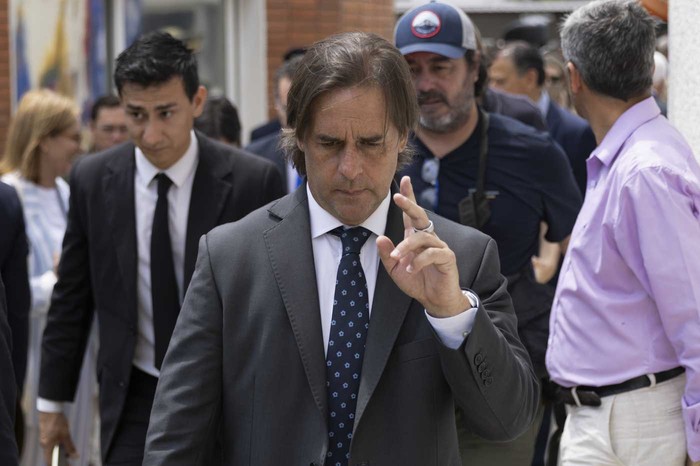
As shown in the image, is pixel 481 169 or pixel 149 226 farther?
pixel 481 169

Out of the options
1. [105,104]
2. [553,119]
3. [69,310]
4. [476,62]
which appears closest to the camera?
[69,310]

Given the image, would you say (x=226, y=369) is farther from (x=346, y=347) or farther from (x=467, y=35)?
(x=467, y=35)

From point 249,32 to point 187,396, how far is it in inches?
348

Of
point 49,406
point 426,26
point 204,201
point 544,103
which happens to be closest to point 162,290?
point 204,201

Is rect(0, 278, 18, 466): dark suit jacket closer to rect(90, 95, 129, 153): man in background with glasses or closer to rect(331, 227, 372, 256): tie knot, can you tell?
rect(331, 227, 372, 256): tie knot

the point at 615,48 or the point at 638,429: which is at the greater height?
the point at 615,48

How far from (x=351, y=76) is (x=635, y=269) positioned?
4.29ft

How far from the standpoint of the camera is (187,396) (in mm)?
2996

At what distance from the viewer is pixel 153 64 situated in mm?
4703

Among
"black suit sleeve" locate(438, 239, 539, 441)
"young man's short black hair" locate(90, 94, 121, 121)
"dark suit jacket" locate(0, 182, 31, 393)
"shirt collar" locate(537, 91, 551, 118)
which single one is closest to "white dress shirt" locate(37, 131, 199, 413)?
"dark suit jacket" locate(0, 182, 31, 393)

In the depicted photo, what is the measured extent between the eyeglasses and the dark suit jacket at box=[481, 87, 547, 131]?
4.39ft

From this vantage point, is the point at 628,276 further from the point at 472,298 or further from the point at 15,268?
the point at 15,268

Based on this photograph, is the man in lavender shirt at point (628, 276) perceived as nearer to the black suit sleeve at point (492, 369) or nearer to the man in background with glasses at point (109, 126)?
the black suit sleeve at point (492, 369)

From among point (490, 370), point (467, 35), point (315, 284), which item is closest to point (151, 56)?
point (467, 35)
